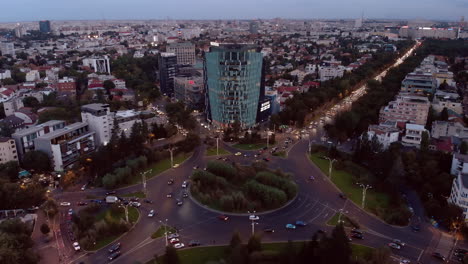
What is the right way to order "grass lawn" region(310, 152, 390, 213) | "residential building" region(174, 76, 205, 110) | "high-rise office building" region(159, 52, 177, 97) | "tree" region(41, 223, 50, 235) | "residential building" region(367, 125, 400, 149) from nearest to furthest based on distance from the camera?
1. "tree" region(41, 223, 50, 235)
2. "grass lawn" region(310, 152, 390, 213)
3. "residential building" region(367, 125, 400, 149)
4. "residential building" region(174, 76, 205, 110)
5. "high-rise office building" region(159, 52, 177, 97)

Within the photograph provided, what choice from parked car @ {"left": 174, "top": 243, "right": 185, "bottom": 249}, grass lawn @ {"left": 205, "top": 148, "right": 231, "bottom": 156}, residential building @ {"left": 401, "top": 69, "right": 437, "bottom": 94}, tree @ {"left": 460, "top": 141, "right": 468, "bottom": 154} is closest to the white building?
grass lawn @ {"left": 205, "top": 148, "right": 231, "bottom": 156}

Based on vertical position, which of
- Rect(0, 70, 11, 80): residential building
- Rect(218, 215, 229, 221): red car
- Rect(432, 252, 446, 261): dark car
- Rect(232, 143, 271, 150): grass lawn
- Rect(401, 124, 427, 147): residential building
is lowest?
Rect(432, 252, 446, 261): dark car

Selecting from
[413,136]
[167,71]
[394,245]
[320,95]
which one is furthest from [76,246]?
[167,71]

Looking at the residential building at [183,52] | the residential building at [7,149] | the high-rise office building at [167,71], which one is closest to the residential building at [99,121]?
the residential building at [7,149]

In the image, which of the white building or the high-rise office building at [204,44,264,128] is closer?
the high-rise office building at [204,44,264,128]

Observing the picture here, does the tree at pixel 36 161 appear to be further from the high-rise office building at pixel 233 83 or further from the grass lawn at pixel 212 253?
the high-rise office building at pixel 233 83

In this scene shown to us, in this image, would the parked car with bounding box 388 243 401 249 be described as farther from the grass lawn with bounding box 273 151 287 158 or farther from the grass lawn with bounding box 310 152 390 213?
the grass lawn with bounding box 273 151 287 158

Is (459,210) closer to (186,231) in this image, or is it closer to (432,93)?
(186,231)

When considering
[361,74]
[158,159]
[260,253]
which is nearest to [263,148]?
[158,159]

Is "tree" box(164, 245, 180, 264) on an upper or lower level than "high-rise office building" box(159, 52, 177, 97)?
lower
